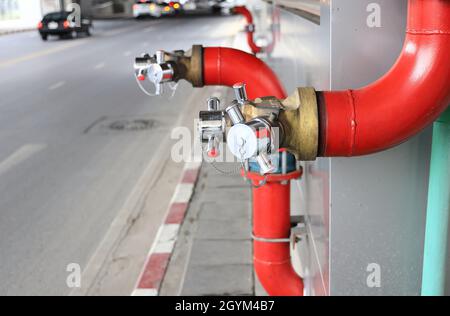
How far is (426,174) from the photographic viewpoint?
192 centimetres

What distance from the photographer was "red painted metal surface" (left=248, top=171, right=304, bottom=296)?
109 inches

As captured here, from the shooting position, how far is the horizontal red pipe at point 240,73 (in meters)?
2.50

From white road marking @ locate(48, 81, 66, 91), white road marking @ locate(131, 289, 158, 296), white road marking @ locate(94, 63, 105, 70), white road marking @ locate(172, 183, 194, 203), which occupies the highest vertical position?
white road marking @ locate(131, 289, 158, 296)

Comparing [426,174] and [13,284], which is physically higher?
[426,174]

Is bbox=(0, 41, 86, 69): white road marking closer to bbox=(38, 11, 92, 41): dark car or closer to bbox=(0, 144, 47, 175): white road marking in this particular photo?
bbox=(38, 11, 92, 41): dark car

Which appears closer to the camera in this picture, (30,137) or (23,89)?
(30,137)

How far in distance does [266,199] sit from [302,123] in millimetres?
1274

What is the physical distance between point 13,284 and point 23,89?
8.15m

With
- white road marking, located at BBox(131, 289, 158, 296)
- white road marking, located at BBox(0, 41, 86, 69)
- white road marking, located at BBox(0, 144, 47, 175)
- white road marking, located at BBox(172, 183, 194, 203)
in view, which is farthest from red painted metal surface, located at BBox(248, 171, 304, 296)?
white road marking, located at BBox(0, 41, 86, 69)

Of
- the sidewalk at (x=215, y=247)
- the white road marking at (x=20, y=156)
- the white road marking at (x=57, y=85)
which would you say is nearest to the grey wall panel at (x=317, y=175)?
the sidewalk at (x=215, y=247)

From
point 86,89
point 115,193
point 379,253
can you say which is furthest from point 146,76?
point 86,89

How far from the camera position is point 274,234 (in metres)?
2.84

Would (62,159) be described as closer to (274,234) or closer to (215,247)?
(215,247)
